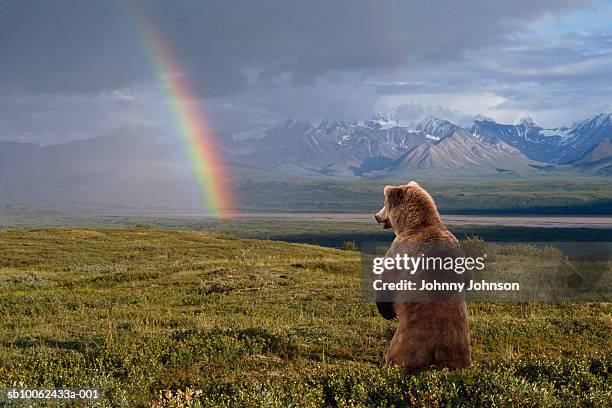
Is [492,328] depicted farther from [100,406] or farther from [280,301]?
[100,406]

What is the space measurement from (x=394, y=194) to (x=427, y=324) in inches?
89.2

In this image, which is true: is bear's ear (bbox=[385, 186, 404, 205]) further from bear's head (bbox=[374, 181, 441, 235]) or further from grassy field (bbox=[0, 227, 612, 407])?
grassy field (bbox=[0, 227, 612, 407])

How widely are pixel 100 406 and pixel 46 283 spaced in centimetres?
2264

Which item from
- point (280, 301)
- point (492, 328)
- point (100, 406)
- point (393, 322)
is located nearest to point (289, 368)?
point (100, 406)

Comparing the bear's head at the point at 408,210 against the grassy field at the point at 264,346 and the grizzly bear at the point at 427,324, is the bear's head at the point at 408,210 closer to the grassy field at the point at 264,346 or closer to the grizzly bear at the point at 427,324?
the grizzly bear at the point at 427,324

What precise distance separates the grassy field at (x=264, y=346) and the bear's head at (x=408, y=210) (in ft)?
6.93

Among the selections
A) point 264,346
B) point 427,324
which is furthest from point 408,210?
point 264,346

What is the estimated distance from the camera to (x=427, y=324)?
7.50 m

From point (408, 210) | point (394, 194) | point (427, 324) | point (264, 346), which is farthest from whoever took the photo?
point (264, 346)

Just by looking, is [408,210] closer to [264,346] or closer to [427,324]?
[427,324]

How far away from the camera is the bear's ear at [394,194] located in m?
8.84

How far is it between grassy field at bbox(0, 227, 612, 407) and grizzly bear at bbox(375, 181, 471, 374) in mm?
234

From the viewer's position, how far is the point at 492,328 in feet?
48.0

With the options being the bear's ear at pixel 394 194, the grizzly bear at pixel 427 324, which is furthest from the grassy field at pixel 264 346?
the bear's ear at pixel 394 194
